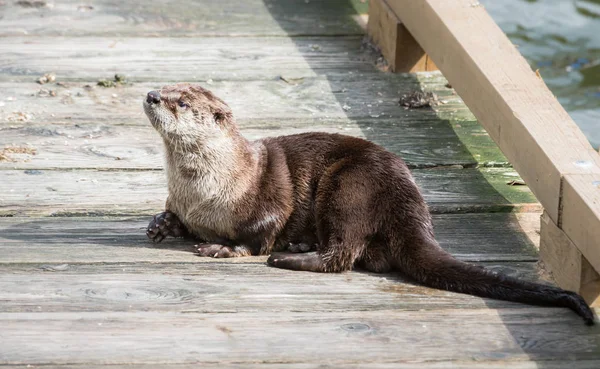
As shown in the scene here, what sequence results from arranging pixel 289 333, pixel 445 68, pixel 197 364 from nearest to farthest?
pixel 197 364 → pixel 289 333 → pixel 445 68

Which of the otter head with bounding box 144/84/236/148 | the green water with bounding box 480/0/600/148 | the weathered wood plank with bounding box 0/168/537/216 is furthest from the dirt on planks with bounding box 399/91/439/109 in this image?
the green water with bounding box 480/0/600/148

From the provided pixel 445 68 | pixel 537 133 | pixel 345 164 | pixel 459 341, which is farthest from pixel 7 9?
pixel 459 341

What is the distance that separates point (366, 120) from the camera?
453 cm

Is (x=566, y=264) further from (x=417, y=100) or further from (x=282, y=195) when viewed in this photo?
(x=417, y=100)

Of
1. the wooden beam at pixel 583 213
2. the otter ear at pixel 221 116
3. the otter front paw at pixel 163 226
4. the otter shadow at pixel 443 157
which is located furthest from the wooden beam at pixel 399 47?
the wooden beam at pixel 583 213

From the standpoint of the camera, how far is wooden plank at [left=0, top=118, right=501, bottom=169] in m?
4.10

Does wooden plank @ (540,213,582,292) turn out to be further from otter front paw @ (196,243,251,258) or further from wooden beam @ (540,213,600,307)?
otter front paw @ (196,243,251,258)

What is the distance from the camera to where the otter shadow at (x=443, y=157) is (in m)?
2.74

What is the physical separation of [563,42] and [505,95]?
4849 millimetres

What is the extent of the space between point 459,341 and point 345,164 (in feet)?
2.75

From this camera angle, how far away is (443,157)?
416 centimetres

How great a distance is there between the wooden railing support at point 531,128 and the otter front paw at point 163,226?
1123 mm

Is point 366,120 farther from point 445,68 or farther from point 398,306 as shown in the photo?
point 398,306

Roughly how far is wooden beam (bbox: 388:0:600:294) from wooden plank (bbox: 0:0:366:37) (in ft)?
3.73
